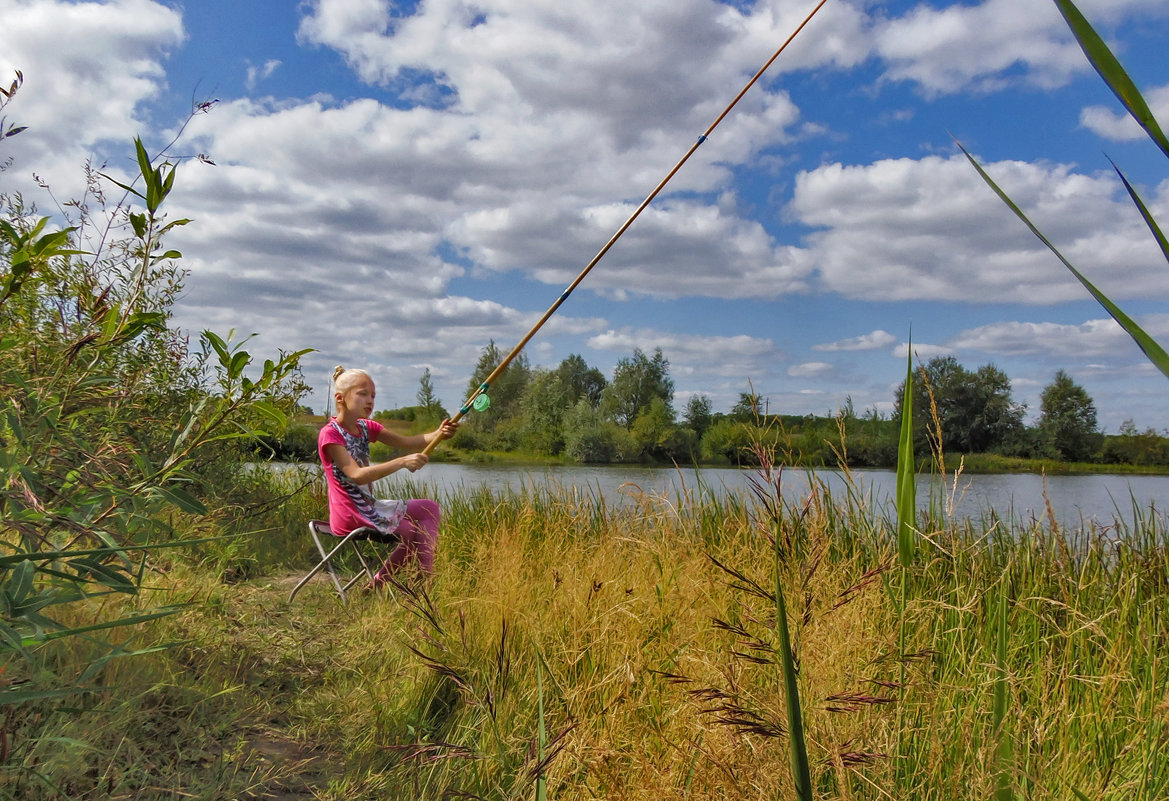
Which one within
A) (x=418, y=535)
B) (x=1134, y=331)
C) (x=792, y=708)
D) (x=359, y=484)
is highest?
(x=1134, y=331)

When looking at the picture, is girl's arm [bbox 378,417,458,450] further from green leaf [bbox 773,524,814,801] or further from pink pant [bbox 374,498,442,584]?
green leaf [bbox 773,524,814,801]

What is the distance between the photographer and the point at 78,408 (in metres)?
1.84

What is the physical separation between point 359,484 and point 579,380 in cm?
3538

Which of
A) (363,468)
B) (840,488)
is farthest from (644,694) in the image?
(840,488)

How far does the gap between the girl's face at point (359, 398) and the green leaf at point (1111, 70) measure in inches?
171

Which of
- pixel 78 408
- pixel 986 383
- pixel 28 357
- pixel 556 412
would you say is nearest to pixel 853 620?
pixel 78 408

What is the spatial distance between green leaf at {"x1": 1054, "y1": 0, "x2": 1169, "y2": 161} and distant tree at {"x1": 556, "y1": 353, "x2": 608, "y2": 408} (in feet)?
120

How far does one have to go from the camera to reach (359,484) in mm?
4422

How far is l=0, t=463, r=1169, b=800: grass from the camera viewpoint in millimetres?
1411

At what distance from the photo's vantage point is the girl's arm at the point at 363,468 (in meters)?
3.91

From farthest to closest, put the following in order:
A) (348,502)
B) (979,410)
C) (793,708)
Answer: (979,410)
(348,502)
(793,708)

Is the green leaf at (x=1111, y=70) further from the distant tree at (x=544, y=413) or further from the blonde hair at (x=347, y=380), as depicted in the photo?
the distant tree at (x=544, y=413)

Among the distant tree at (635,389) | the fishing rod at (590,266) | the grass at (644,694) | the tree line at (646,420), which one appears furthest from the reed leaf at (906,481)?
the distant tree at (635,389)

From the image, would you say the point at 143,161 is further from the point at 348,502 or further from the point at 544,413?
the point at 544,413
